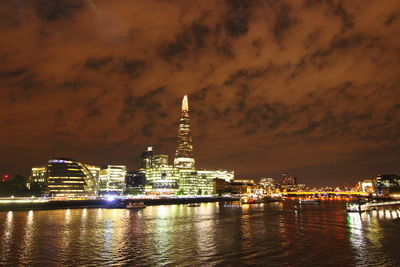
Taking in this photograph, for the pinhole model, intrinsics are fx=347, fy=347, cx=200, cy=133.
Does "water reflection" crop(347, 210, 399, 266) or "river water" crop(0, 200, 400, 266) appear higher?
"river water" crop(0, 200, 400, 266)

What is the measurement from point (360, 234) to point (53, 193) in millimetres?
182527

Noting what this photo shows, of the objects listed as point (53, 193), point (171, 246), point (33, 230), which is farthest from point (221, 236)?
point (53, 193)

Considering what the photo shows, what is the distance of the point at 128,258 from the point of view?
32.7 m

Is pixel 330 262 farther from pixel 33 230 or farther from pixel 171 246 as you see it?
pixel 33 230

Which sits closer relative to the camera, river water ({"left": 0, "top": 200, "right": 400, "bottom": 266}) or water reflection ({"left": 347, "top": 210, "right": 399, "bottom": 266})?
water reflection ({"left": 347, "top": 210, "right": 399, "bottom": 266})

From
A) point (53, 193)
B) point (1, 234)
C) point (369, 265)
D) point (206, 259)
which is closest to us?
point (369, 265)

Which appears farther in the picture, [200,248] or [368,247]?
[368,247]

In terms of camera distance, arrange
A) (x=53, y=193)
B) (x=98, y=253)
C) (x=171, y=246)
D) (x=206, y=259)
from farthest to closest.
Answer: (x=53, y=193), (x=171, y=246), (x=98, y=253), (x=206, y=259)

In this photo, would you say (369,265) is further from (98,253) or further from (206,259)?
(98,253)

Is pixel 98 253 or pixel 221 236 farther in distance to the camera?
pixel 221 236

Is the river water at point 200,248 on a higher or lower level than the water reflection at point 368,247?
higher

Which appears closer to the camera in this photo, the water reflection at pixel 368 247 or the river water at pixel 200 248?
the water reflection at pixel 368 247

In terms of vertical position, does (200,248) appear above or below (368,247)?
above

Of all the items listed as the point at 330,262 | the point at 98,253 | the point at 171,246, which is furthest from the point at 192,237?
the point at 330,262
